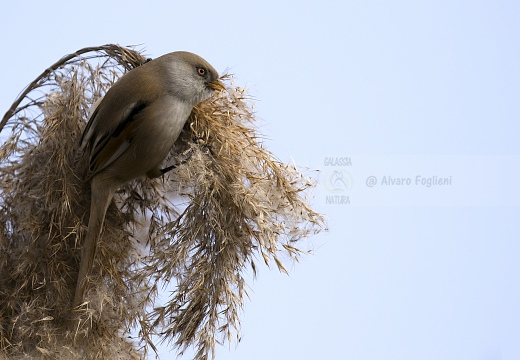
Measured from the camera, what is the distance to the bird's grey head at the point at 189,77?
181 centimetres

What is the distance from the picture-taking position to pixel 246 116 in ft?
6.38

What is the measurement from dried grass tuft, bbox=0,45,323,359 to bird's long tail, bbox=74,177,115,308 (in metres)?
0.03

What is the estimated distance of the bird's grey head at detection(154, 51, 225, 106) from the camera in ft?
5.95

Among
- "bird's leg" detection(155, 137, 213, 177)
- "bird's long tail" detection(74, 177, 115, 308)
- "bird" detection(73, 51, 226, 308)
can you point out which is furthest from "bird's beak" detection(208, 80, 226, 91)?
"bird's long tail" detection(74, 177, 115, 308)

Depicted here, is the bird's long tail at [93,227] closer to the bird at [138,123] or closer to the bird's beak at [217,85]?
the bird at [138,123]

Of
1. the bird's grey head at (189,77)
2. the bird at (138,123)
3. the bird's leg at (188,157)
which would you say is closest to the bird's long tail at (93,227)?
the bird at (138,123)

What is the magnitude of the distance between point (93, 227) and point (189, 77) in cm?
41

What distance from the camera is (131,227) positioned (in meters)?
2.00

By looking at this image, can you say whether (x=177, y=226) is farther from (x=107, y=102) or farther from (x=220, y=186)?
(x=107, y=102)

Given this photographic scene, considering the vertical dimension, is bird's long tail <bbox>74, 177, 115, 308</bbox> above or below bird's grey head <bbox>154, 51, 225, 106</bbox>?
below

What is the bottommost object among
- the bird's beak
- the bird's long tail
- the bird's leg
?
the bird's long tail

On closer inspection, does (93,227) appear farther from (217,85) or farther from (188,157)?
(217,85)

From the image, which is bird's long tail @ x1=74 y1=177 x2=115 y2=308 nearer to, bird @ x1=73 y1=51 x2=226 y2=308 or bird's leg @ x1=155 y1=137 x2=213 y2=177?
bird @ x1=73 y1=51 x2=226 y2=308

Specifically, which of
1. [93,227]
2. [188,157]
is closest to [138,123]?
[188,157]
